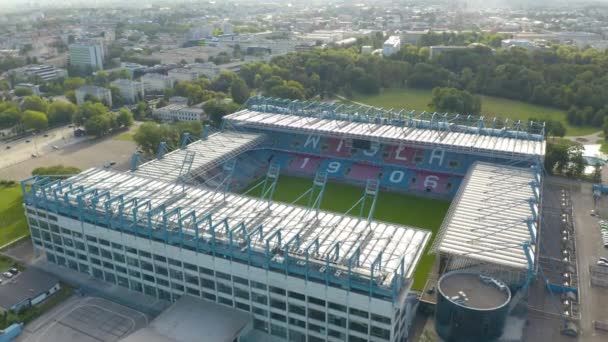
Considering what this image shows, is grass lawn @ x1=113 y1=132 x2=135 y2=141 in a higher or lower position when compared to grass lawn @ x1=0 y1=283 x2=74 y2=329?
lower

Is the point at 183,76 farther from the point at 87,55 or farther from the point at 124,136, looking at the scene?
the point at 87,55

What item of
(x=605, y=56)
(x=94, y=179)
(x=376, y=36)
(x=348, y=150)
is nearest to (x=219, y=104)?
(x=348, y=150)

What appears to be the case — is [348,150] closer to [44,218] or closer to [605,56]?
[44,218]

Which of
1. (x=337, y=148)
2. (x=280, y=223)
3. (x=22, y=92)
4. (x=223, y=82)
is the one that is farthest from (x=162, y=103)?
(x=280, y=223)

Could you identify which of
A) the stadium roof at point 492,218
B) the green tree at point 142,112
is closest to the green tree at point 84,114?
the green tree at point 142,112

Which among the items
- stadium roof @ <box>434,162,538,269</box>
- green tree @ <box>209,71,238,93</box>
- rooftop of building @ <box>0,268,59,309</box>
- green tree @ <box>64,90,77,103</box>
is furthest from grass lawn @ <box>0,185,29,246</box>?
green tree @ <box>209,71,238,93</box>

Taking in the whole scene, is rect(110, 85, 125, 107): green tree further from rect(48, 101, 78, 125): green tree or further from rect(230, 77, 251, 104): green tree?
rect(230, 77, 251, 104): green tree
